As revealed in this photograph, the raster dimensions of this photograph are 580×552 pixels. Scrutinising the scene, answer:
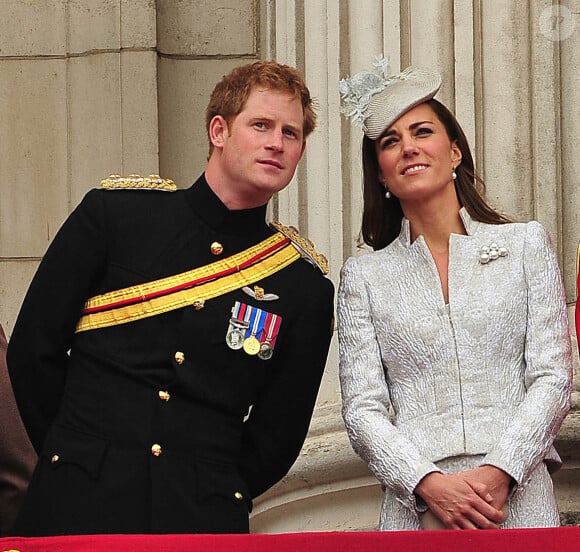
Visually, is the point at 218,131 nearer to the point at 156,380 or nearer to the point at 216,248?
the point at 216,248

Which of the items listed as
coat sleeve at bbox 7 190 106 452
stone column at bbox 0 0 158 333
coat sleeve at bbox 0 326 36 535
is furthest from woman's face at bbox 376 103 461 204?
stone column at bbox 0 0 158 333

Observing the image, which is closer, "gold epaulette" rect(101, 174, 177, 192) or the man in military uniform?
the man in military uniform

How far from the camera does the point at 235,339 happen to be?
416 centimetres

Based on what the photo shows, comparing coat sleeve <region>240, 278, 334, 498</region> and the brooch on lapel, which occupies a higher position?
the brooch on lapel

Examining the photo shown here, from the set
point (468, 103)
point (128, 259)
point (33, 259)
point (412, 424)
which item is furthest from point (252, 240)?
point (33, 259)

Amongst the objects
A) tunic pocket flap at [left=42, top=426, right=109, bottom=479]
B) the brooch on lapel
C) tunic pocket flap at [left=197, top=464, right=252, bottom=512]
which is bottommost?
tunic pocket flap at [left=197, top=464, right=252, bottom=512]

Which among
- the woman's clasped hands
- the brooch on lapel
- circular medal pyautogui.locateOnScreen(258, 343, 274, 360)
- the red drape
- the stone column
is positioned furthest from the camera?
the stone column

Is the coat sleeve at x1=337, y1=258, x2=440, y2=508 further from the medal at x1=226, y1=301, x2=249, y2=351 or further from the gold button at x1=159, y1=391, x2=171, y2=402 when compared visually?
the gold button at x1=159, y1=391, x2=171, y2=402

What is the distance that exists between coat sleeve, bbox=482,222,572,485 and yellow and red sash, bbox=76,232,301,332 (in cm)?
59

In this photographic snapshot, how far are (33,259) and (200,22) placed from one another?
1.03m

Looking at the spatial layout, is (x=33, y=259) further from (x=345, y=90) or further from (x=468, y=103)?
(x=345, y=90)

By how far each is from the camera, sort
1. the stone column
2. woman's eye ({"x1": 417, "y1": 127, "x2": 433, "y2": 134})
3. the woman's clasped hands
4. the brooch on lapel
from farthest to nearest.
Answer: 1. the stone column
2. woman's eye ({"x1": 417, "y1": 127, "x2": 433, "y2": 134})
3. the brooch on lapel
4. the woman's clasped hands

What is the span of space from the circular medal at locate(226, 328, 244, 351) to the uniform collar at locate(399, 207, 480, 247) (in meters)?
0.50

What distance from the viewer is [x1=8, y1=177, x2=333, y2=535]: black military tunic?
4.05 m
